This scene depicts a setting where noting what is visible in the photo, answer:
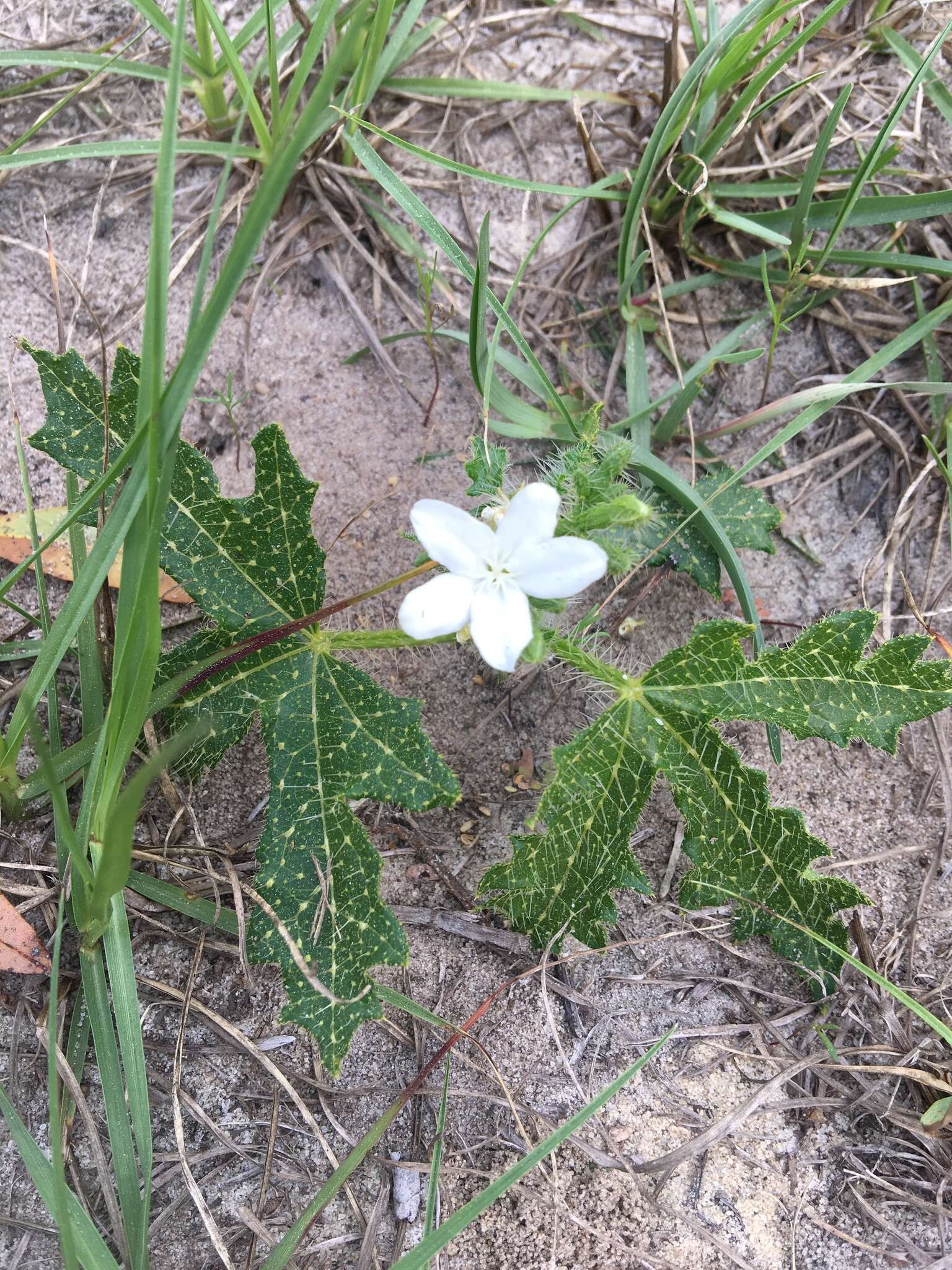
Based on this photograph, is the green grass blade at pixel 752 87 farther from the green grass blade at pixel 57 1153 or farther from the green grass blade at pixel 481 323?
the green grass blade at pixel 57 1153

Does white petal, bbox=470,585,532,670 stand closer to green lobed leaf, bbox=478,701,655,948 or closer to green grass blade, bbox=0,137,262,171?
green lobed leaf, bbox=478,701,655,948

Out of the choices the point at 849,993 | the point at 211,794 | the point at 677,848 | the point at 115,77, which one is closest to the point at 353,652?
the point at 211,794

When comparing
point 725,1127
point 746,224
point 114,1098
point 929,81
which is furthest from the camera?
point 929,81

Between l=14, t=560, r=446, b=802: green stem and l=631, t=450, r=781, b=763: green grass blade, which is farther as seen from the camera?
l=631, t=450, r=781, b=763: green grass blade

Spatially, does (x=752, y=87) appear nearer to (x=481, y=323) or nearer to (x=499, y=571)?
(x=481, y=323)

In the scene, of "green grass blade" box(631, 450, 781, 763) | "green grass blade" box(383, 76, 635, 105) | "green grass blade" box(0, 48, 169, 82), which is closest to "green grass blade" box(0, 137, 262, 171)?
"green grass blade" box(0, 48, 169, 82)

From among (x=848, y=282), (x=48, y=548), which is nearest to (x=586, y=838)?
(x=48, y=548)

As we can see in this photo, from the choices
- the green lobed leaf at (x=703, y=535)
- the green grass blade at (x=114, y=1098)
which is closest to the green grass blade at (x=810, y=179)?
the green lobed leaf at (x=703, y=535)
